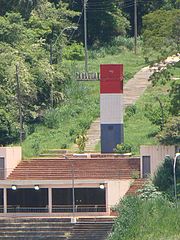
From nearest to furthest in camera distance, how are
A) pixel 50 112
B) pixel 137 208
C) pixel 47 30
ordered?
pixel 137 208
pixel 50 112
pixel 47 30

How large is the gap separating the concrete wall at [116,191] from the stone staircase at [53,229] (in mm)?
3109

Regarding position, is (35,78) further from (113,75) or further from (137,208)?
(137,208)

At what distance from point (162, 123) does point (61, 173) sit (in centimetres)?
809

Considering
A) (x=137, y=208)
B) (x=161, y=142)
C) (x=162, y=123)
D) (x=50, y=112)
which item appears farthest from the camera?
(x=50, y=112)

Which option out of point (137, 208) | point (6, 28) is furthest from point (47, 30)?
point (137, 208)

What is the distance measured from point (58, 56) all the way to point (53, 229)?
28037mm

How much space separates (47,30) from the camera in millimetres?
104812

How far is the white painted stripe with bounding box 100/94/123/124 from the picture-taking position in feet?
286

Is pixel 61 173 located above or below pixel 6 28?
below

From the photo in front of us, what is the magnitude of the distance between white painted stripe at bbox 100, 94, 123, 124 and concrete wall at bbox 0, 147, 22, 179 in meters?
5.02

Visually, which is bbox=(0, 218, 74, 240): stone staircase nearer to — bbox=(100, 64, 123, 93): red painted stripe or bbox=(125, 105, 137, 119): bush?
bbox=(100, 64, 123, 93): red painted stripe

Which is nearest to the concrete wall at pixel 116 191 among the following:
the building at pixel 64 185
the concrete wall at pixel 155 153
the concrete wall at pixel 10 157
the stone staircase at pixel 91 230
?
the building at pixel 64 185

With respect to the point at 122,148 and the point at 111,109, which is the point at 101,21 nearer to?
the point at 111,109

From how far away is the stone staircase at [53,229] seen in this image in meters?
75.9
